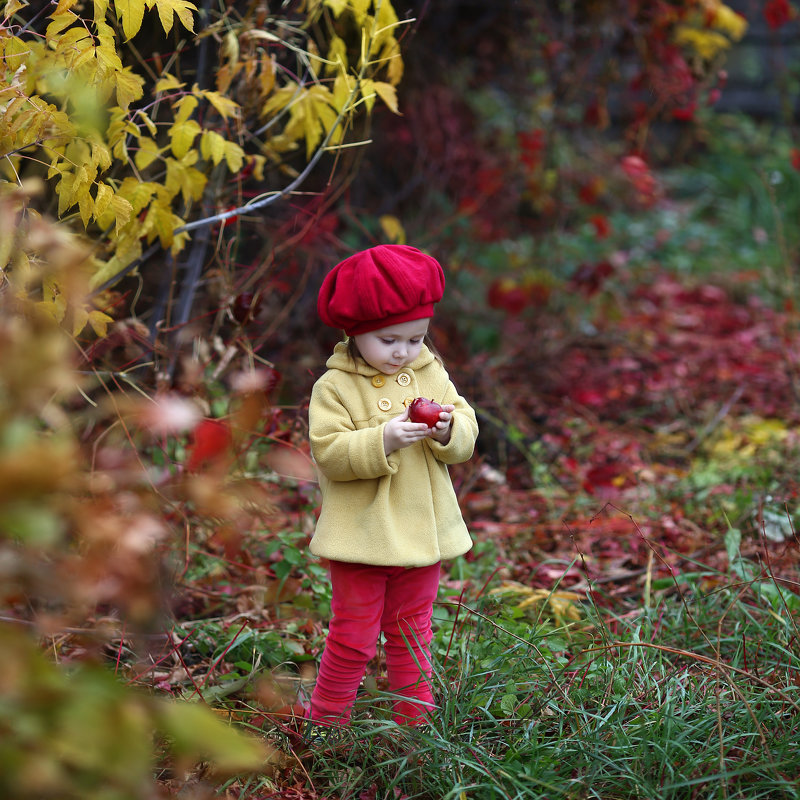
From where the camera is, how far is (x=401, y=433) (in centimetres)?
199

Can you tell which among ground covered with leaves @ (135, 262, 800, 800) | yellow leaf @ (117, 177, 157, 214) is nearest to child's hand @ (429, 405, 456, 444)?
ground covered with leaves @ (135, 262, 800, 800)

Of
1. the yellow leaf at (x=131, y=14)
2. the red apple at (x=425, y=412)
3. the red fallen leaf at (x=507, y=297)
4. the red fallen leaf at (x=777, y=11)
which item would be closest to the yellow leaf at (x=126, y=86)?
the yellow leaf at (x=131, y=14)

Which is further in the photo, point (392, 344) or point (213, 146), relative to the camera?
point (213, 146)

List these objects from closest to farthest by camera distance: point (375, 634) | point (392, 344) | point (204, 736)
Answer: point (204, 736), point (392, 344), point (375, 634)

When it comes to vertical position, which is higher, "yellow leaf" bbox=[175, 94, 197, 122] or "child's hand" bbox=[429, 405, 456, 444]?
"yellow leaf" bbox=[175, 94, 197, 122]

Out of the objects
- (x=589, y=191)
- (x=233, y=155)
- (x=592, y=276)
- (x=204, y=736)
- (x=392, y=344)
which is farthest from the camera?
(x=589, y=191)

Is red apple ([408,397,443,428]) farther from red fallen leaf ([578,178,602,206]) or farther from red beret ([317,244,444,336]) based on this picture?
red fallen leaf ([578,178,602,206])

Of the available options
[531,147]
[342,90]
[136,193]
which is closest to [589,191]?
[531,147]

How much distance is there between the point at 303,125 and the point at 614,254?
5.16 metres

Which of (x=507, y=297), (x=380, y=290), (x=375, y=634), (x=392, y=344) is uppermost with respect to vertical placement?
(x=380, y=290)

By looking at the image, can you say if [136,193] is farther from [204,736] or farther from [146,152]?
[204,736]

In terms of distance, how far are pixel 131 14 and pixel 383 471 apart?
1212mm

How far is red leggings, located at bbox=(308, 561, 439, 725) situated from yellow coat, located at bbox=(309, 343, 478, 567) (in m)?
0.11

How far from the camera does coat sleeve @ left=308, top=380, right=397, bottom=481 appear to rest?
6.63 ft
